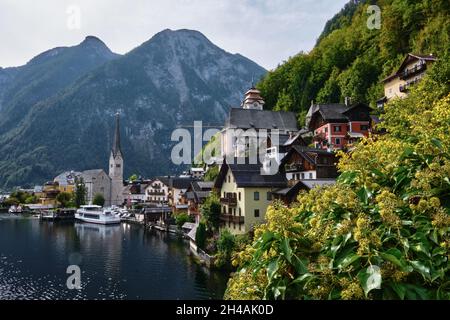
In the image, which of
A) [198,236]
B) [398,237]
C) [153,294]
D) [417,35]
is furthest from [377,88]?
[398,237]

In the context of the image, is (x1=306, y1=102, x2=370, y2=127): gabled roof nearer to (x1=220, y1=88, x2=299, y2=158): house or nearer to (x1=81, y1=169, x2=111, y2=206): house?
(x1=220, y1=88, x2=299, y2=158): house

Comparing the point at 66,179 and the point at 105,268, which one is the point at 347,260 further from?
the point at 66,179

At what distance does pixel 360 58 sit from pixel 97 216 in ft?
240

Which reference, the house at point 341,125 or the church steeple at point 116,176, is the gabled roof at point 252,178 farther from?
the church steeple at point 116,176

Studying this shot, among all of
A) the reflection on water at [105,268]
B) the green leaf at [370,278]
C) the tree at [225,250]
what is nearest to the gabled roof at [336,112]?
the tree at [225,250]

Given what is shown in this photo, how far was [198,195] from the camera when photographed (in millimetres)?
68500

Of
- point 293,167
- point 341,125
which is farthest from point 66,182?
point 293,167

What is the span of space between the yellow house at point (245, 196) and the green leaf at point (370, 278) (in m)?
38.2

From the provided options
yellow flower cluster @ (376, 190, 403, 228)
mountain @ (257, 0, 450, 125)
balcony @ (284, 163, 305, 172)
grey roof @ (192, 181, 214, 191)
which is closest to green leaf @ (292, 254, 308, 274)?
yellow flower cluster @ (376, 190, 403, 228)

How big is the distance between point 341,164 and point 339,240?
512cm

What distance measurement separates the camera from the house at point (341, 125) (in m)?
60.8

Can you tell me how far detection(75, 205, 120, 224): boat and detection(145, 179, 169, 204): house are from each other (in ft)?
57.1
